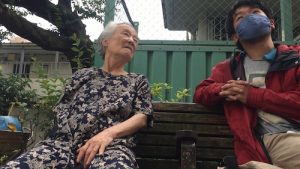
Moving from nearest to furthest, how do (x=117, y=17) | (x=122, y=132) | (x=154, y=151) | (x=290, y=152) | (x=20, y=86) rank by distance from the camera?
(x=290, y=152), (x=122, y=132), (x=154, y=151), (x=117, y=17), (x=20, y=86)

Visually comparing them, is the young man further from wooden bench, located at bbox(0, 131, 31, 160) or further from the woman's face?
wooden bench, located at bbox(0, 131, 31, 160)

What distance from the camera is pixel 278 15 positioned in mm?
4738

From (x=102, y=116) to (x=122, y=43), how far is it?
2.18 feet

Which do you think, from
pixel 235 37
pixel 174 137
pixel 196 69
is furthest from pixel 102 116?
pixel 196 69

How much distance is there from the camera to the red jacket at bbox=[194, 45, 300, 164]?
2174 mm

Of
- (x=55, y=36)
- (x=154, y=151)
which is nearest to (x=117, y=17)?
(x=154, y=151)

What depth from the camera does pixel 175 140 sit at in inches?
103

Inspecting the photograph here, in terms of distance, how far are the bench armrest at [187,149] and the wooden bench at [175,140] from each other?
0.53 metres

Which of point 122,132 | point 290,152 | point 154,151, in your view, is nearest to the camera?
point 290,152

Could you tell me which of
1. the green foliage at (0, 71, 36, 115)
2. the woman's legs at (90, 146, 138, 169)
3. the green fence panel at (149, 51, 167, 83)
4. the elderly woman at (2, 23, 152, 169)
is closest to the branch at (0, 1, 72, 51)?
the green foliage at (0, 71, 36, 115)

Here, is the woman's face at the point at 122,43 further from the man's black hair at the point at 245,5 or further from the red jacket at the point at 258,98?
the man's black hair at the point at 245,5

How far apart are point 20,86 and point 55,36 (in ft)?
4.61

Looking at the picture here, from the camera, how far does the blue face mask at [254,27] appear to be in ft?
8.11

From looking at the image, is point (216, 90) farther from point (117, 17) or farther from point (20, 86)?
point (20, 86)
